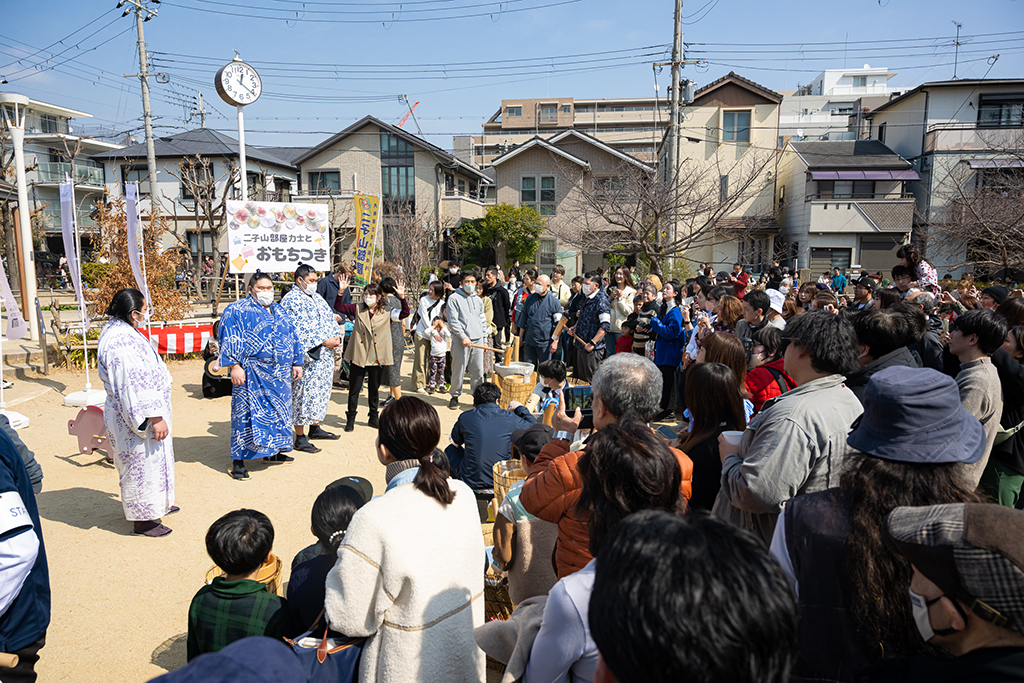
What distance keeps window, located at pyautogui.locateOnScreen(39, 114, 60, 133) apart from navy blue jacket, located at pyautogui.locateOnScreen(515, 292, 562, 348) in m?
42.7

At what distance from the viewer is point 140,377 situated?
422 centimetres

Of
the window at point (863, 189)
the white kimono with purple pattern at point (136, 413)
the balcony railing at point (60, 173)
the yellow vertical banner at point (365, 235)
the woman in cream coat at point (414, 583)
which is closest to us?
the woman in cream coat at point (414, 583)

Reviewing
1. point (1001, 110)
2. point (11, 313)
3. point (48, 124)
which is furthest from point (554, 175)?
point (48, 124)

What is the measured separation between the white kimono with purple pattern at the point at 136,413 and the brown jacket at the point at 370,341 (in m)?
2.62

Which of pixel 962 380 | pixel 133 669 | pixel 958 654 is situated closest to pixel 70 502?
pixel 133 669

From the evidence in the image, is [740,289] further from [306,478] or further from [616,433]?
[616,433]

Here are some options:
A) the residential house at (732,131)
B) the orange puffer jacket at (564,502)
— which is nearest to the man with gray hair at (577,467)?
the orange puffer jacket at (564,502)

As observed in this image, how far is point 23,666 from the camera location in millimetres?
2178

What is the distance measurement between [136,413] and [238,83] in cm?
841

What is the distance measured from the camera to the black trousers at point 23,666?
2.15 m

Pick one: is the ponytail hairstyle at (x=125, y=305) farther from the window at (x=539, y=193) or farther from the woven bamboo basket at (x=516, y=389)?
the window at (x=539, y=193)

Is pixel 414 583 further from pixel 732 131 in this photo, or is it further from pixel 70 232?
pixel 732 131

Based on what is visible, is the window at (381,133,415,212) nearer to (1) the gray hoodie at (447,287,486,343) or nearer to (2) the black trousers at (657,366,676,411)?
(1) the gray hoodie at (447,287,486,343)

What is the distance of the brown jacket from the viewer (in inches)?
276
